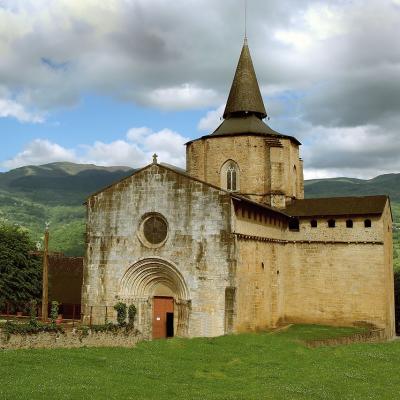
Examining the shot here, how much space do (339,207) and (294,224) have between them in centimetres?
329

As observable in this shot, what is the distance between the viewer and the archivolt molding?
105 ft

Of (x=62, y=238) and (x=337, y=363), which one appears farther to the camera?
(x=62, y=238)

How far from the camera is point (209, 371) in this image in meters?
Answer: 22.5

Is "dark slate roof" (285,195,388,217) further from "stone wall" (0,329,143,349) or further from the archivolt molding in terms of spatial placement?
"stone wall" (0,329,143,349)

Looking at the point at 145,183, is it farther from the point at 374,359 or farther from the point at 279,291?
the point at 374,359

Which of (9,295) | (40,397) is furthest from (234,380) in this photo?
(9,295)

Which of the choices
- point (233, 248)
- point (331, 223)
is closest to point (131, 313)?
point (233, 248)

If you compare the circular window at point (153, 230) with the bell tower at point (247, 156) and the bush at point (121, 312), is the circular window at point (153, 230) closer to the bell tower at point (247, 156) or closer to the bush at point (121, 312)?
the bush at point (121, 312)

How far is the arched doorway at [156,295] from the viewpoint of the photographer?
105 feet

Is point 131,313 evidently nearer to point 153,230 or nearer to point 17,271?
point 153,230

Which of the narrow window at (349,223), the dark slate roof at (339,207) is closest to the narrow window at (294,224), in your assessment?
the dark slate roof at (339,207)

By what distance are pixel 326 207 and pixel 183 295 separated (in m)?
12.6

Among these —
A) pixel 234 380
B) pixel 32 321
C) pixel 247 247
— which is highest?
pixel 247 247

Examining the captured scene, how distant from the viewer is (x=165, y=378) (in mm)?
20375
